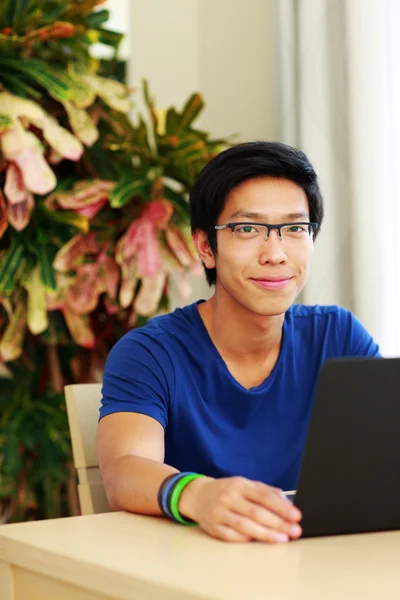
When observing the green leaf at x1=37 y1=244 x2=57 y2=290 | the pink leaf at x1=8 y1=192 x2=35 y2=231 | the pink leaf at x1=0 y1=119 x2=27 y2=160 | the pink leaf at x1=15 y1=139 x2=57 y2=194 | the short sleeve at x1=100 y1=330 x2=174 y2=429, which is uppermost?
the pink leaf at x1=0 y1=119 x2=27 y2=160

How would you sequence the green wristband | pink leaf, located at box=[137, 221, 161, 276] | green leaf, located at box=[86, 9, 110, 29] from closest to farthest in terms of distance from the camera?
the green wristband → pink leaf, located at box=[137, 221, 161, 276] → green leaf, located at box=[86, 9, 110, 29]

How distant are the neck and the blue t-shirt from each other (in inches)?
1.2

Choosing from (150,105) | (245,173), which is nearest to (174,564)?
(245,173)

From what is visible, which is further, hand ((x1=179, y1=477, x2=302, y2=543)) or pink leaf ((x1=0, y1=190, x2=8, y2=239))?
pink leaf ((x1=0, y1=190, x2=8, y2=239))

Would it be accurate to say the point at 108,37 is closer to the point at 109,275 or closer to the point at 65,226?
the point at 65,226

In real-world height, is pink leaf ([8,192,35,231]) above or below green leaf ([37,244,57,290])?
above

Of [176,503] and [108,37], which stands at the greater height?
[108,37]

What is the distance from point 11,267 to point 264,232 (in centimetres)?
148

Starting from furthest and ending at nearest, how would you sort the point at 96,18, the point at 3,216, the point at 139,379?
the point at 96,18 → the point at 3,216 → the point at 139,379

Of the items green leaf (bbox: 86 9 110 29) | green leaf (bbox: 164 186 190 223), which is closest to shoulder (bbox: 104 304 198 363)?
green leaf (bbox: 164 186 190 223)

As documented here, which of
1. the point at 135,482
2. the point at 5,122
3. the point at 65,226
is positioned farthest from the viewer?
the point at 65,226

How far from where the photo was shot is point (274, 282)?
158 centimetres

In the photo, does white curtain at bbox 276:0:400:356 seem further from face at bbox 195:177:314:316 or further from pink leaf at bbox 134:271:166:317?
face at bbox 195:177:314:316

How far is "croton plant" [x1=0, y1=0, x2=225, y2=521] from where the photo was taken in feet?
9.50
